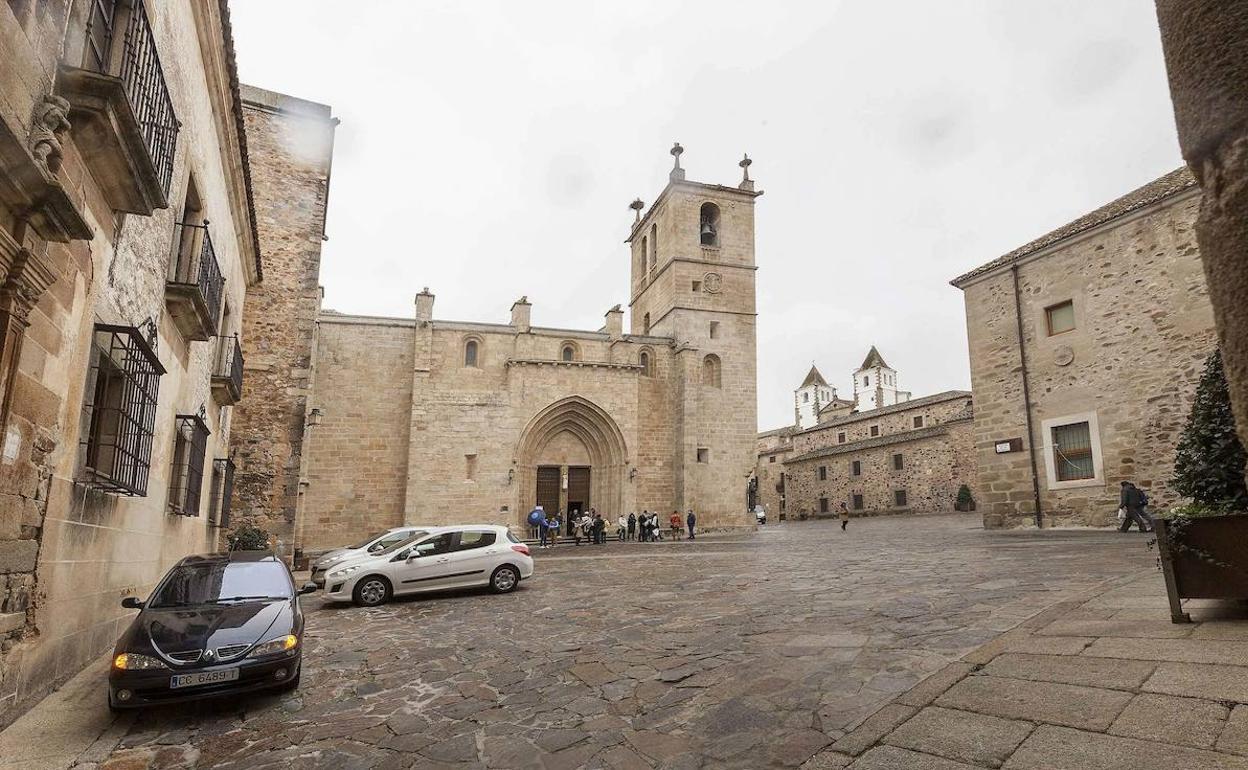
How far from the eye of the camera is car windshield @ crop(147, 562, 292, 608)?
5914 mm

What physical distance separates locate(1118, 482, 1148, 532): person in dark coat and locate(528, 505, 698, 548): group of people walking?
1424 cm

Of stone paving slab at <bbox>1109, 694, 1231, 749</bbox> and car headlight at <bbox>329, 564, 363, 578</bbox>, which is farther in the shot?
car headlight at <bbox>329, 564, 363, 578</bbox>

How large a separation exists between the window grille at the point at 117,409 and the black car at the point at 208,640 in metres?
1.11

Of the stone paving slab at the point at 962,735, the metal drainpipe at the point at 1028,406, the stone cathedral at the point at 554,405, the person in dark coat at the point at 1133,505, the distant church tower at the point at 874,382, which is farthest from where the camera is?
the distant church tower at the point at 874,382

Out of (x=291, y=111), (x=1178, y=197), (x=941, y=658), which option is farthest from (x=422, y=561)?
(x=1178, y=197)

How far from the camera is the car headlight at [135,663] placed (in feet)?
16.0

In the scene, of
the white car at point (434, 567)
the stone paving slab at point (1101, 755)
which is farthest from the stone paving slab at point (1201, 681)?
the white car at point (434, 567)

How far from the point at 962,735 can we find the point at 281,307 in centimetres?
1645

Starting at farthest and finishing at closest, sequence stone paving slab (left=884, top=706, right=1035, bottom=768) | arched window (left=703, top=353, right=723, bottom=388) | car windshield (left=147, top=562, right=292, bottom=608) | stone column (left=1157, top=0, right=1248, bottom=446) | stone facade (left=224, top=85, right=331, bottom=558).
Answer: arched window (left=703, top=353, right=723, bottom=388) < stone facade (left=224, top=85, right=331, bottom=558) < car windshield (left=147, top=562, right=292, bottom=608) < stone paving slab (left=884, top=706, right=1035, bottom=768) < stone column (left=1157, top=0, right=1248, bottom=446)

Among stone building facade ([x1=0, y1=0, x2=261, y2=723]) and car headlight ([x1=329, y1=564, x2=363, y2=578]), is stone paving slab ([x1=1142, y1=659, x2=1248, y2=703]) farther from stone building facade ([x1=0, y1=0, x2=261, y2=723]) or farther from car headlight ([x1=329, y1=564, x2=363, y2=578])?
car headlight ([x1=329, y1=564, x2=363, y2=578])

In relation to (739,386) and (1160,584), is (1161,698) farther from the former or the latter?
(739,386)

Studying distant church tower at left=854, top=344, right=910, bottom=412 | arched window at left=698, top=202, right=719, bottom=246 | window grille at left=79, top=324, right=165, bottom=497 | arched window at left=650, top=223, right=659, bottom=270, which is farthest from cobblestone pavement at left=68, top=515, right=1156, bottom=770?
Answer: distant church tower at left=854, top=344, right=910, bottom=412

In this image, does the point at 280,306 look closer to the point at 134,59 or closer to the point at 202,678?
the point at 134,59

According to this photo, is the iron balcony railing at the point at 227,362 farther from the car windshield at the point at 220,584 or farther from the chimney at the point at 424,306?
the chimney at the point at 424,306
